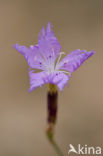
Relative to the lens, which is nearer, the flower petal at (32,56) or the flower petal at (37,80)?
the flower petal at (37,80)

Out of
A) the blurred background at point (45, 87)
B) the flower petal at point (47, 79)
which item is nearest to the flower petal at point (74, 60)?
the flower petal at point (47, 79)

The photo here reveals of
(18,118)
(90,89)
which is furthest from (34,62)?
(90,89)

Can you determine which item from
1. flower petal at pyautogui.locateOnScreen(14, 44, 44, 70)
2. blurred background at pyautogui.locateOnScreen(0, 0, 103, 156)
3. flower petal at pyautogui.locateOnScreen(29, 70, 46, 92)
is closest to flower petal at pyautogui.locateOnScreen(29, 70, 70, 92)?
flower petal at pyautogui.locateOnScreen(29, 70, 46, 92)

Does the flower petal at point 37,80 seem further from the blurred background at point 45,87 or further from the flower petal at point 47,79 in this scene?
the blurred background at point 45,87

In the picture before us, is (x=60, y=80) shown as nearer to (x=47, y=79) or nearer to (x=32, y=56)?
(x=47, y=79)

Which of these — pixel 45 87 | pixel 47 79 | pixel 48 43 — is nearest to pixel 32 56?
pixel 48 43
